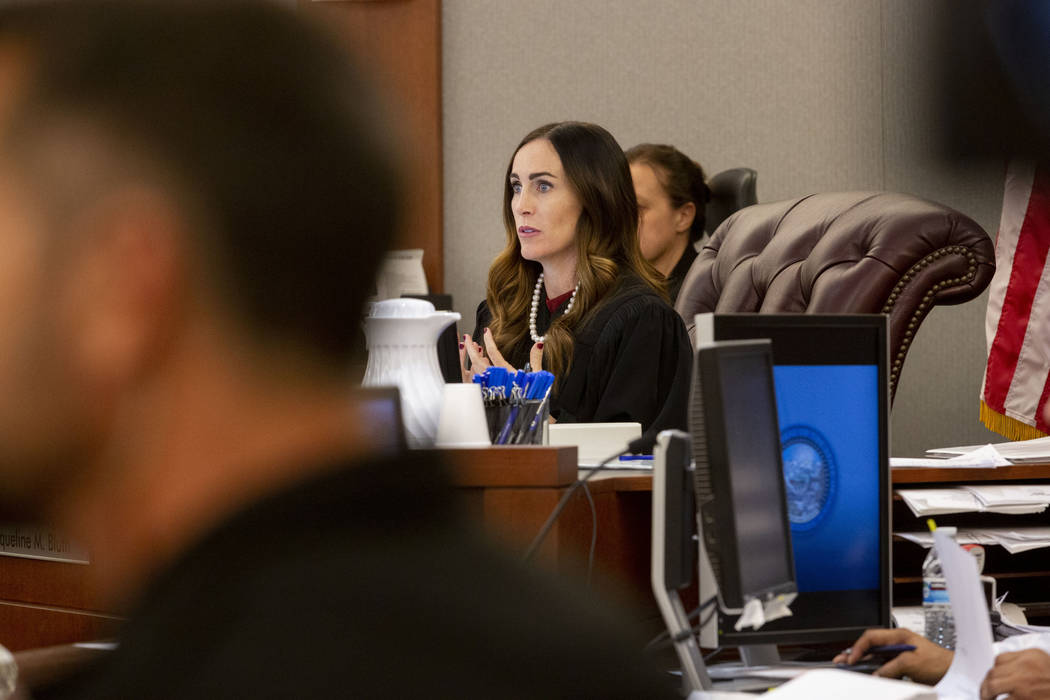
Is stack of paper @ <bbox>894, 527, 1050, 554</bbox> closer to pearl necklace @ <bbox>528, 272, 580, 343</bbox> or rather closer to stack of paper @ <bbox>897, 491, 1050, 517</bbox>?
stack of paper @ <bbox>897, 491, 1050, 517</bbox>

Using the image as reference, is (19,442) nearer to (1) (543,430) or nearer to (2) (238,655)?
(2) (238,655)

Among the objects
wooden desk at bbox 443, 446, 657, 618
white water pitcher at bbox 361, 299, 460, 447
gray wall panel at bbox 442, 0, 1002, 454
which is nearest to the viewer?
wooden desk at bbox 443, 446, 657, 618

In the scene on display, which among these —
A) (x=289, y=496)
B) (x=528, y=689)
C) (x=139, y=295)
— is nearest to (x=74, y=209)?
(x=139, y=295)

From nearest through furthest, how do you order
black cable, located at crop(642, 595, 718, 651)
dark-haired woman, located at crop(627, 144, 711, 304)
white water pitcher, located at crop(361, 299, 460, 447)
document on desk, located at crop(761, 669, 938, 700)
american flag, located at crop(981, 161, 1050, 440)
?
document on desk, located at crop(761, 669, 938, 700) < black cable, located at crop(642, 595, 718, 651) < white water pitcher, located at crop(361, 299, 460, 447) < american flag, located at crop(981, 161, 1050, 440) < dark-haired woman, located at crop(627, 144, 711, 304)

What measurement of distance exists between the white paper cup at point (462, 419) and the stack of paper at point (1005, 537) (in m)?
0.56

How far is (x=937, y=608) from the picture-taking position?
1.53 metres

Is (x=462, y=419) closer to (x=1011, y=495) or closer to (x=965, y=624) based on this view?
(x=965, y=624)

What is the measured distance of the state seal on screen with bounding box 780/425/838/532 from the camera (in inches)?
53.8

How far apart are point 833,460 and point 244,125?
99 centimetres

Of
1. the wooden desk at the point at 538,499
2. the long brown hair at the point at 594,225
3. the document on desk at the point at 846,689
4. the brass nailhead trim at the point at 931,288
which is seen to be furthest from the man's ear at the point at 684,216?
the document on desk at the point at 846,689

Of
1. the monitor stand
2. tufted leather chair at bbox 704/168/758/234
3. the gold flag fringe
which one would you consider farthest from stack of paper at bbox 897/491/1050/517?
tufted leather chair at bbox 704/168/758/234

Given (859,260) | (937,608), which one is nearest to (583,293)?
→ (859,260)

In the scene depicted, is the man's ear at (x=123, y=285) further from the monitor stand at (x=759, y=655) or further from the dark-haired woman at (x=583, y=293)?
the dark-haired woman at (x=583, y=293)

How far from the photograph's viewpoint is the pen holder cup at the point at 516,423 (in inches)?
65.9
